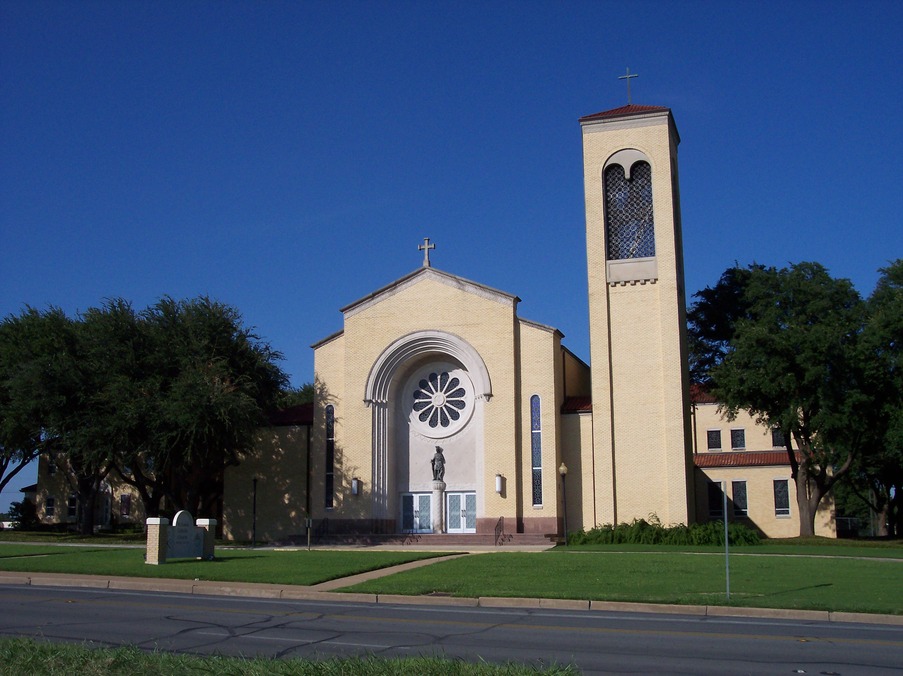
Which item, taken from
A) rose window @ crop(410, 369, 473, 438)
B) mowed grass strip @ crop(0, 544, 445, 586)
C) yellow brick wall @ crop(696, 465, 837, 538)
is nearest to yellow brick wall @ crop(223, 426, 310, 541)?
rose window @ crop(410, 369, 473, 438)

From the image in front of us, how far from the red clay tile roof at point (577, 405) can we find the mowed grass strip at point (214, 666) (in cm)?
2946

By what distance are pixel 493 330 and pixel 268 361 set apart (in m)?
10.4

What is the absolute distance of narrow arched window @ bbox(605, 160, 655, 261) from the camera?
3872 centimetres

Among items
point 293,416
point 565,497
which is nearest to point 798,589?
point 565,497

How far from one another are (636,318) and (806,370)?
6.81 m

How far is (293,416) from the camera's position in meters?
44.6

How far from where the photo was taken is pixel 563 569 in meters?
22.0

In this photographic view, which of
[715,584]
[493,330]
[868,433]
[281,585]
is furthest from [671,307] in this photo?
[281,585]

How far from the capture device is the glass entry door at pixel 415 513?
4097 centimetres

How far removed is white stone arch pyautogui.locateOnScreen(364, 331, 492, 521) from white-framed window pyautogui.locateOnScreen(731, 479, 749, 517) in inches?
610

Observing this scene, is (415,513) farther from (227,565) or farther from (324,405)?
(227,565)

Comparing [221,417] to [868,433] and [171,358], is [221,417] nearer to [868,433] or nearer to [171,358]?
[171,358]

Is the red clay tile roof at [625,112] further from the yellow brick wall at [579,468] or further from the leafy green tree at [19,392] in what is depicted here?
the leafy green tree at [19,392]

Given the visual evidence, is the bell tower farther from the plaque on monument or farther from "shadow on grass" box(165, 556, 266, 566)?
the plaque on monument
